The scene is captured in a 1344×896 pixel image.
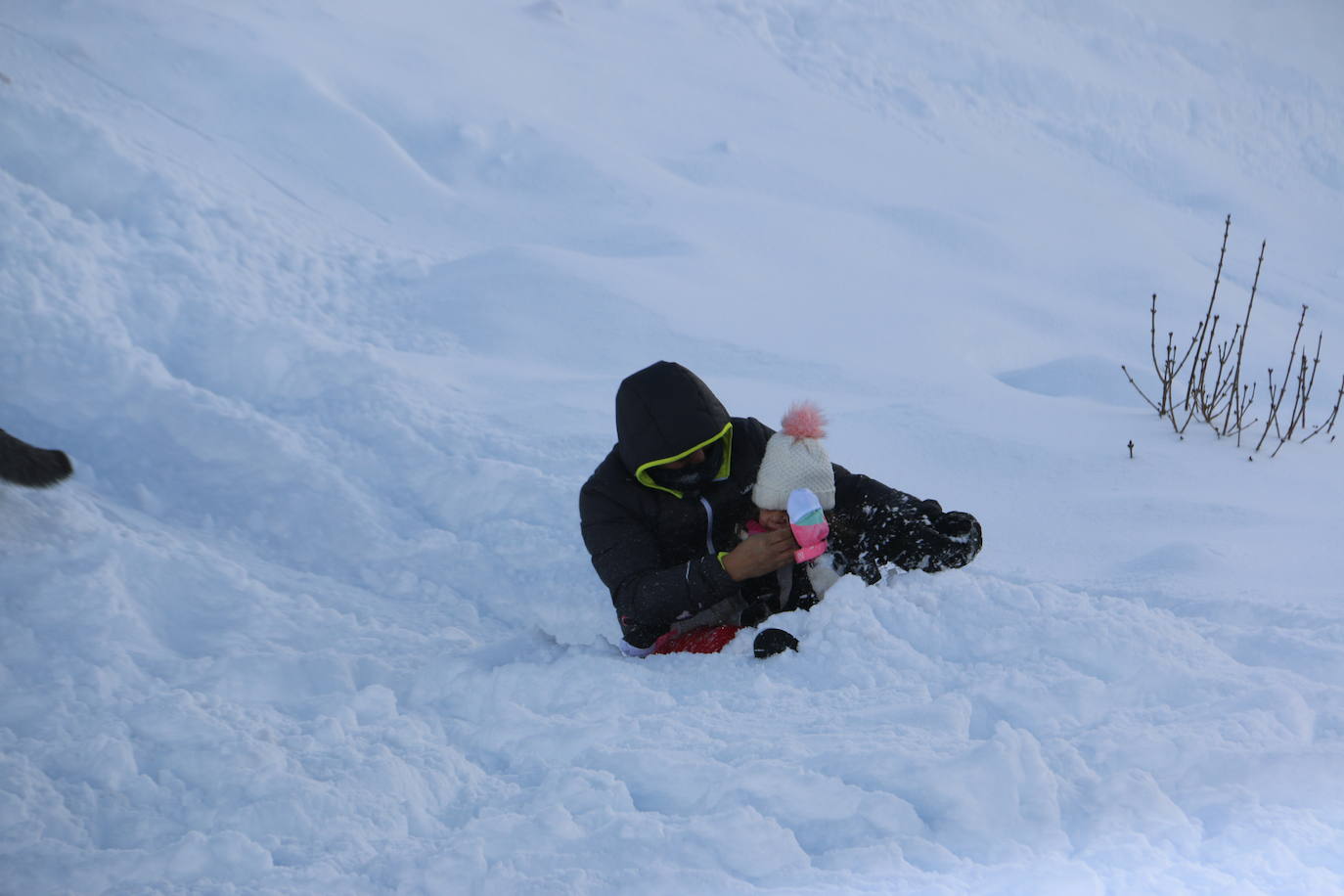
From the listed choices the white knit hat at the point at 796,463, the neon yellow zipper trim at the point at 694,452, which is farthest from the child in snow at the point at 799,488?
the neon yellow zipper trim at the point at 694,452

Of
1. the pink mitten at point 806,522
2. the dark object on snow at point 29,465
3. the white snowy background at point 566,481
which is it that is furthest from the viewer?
the dark object on snow at point 29,465

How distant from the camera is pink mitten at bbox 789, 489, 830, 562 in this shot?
7.80 ft

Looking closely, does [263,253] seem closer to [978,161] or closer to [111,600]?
[111,600]

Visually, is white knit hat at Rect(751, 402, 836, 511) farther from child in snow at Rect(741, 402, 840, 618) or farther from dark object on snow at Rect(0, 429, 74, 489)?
dark object on snow at Rect(0, 429, 74, 489)

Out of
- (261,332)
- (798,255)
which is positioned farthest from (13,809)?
(798,255)

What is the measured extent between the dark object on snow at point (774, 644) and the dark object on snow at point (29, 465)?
2280 mm

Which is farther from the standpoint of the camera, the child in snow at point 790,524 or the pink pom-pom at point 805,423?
the pink pom-pom at point 805,423

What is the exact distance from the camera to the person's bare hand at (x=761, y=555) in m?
2.43

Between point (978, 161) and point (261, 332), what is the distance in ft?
20.8

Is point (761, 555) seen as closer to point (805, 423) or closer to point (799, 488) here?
point (799, 488)

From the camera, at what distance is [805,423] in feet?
8.32

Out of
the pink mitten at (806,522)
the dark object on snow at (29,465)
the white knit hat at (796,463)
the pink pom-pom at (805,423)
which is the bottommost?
the dark object on snow at (29,465)

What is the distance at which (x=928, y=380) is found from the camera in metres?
4.87

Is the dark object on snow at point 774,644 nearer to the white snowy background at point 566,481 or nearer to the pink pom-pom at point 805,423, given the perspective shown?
the white snowy background at point 566,481
